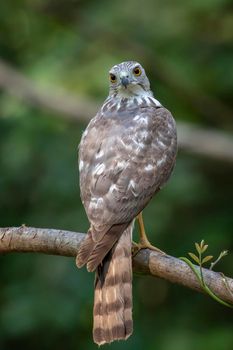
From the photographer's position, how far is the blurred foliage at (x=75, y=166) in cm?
923

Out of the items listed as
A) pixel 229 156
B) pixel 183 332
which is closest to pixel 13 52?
pixel 229 156

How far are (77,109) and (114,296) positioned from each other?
4654mm

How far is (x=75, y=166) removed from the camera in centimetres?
957

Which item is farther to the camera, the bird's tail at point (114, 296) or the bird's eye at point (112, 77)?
the bird's eye at point (112, 77)

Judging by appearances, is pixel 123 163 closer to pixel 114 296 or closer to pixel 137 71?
pixel 114 296

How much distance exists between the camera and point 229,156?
9820mm

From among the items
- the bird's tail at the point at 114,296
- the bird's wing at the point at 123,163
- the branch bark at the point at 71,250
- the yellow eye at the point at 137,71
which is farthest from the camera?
the yellow eye at the point at 137,71

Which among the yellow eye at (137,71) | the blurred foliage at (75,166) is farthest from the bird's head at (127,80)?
the blurred foliage at (75,166)

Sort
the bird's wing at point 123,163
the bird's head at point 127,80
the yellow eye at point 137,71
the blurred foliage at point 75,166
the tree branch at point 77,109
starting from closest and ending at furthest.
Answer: the bird's wing at point 123,163
the bird's head at point 127,80
the yellow eye at point 137,71
the blurred foliage at point 75,166
the tree branch at point 77,109

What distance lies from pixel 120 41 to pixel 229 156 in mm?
1975

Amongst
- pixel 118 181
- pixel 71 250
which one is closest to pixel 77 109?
pixel 118 181

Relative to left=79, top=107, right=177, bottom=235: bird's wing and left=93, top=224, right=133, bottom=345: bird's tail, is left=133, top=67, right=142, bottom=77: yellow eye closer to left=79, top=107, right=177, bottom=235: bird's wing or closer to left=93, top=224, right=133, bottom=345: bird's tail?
left=79, top=107, right=177, bottom=235: bird's wing

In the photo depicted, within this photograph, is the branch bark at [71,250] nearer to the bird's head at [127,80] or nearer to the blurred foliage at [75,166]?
the bird's head at [127,80]

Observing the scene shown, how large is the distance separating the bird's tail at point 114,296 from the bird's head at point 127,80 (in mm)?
1434
